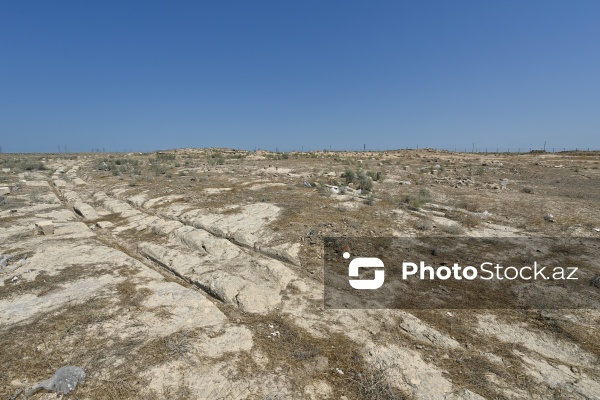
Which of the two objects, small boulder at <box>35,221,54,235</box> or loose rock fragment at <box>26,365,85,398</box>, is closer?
loose rock fragment at <box>26,365,85,398</box>

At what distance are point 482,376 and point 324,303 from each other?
2.82m

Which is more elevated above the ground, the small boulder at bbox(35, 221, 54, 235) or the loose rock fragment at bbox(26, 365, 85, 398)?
the small boulder at bbox(35, 221, 54, 235)

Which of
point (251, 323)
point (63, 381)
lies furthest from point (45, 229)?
point (251, 323)

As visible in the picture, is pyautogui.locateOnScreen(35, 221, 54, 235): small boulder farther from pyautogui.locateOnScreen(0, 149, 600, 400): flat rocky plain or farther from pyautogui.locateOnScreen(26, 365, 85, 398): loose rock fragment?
pyautogui.locateOnScreen(26, 365, 85, 398): loose rock fragment

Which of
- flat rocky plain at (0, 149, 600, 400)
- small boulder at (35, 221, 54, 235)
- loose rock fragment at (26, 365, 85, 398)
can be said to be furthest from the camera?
small boulder at (35, 221, 54, 235)

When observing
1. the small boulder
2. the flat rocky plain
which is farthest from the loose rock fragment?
the small boulder

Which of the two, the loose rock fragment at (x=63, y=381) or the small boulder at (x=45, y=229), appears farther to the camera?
the small boulder at (x=45, y=229)

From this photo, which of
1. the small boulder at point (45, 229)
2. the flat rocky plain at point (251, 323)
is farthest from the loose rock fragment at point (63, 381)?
the small boulder at point (45, 229)

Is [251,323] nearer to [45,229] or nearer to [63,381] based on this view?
[63,381]

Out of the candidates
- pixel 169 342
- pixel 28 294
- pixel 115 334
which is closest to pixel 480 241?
pixel 169 342

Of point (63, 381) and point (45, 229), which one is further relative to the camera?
point (45, 229)

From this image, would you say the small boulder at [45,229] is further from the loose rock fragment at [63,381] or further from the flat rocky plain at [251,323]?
the loose rock fragment at [63,381]

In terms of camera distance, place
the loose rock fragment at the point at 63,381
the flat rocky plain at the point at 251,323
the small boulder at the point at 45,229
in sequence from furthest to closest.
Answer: the small boulder at the point at 45,229 → the flat rocky plain at the point at 251,323 → the loose rock fragment at the point at 63,381

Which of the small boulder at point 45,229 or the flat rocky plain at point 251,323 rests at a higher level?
the small boulder at point 45,229
